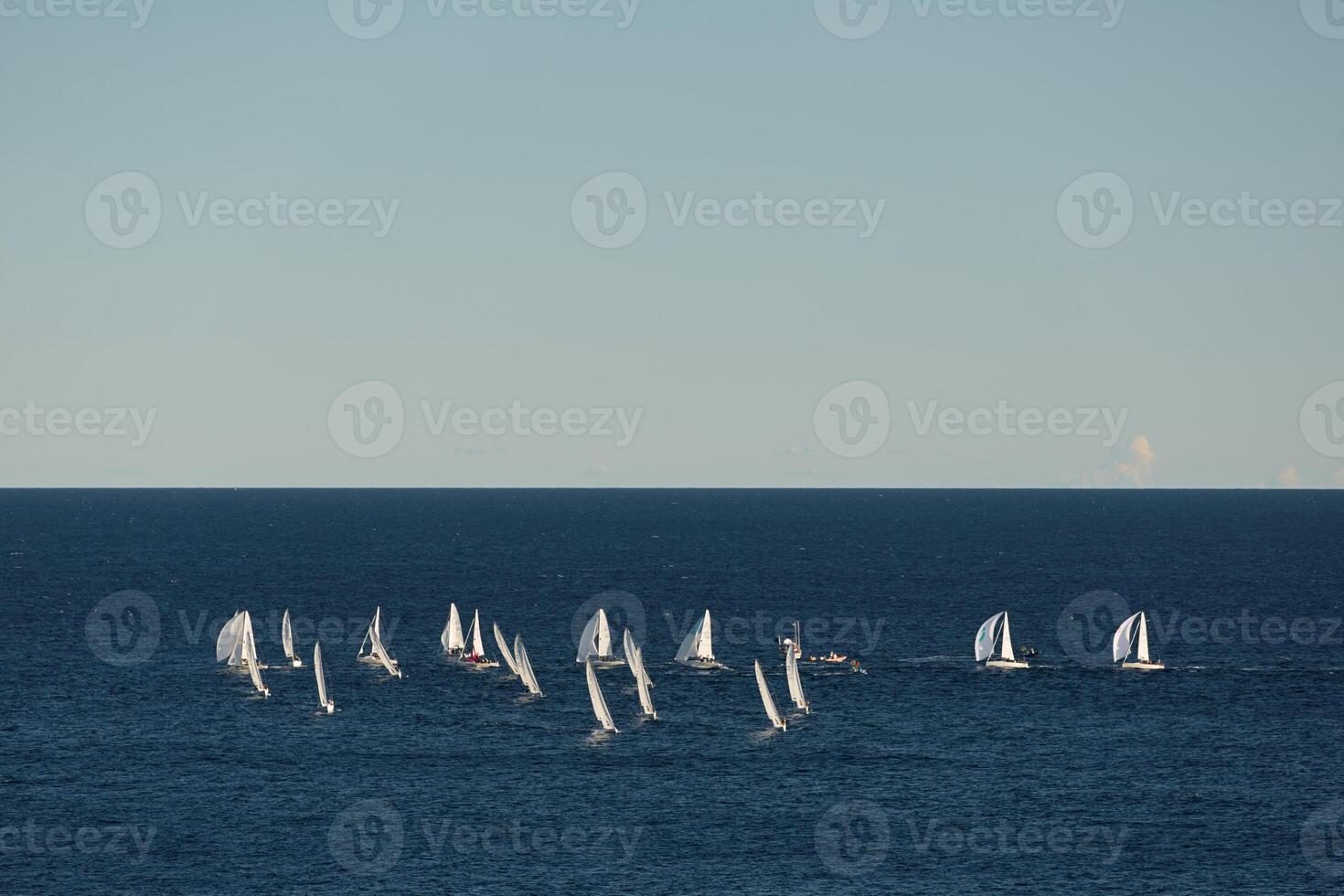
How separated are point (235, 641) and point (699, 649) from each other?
48849 mm

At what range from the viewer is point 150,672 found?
15262cm

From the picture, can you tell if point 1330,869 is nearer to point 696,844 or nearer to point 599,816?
point 696,844

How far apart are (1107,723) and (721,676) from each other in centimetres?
4017

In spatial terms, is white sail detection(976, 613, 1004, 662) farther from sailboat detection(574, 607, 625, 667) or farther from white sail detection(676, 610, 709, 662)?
sailboat detection(574, 607, 625, 667)

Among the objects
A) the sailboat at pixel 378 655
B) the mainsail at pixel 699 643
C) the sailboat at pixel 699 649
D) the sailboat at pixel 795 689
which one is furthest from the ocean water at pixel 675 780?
the mainsail at pixel 699 643

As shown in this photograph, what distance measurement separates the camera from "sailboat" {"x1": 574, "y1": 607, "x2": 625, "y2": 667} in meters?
155

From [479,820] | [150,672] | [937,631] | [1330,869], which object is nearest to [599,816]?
[479,820]

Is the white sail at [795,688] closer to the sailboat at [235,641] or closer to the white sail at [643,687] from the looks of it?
the white sail at [643,687]
